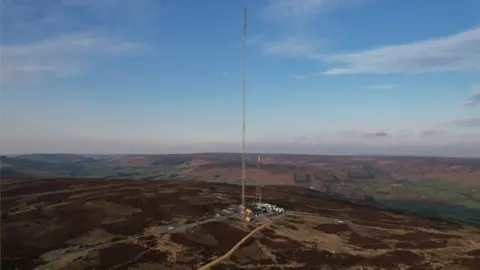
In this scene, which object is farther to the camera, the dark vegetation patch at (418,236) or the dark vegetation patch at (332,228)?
the dark vegetation patch at (332,228)

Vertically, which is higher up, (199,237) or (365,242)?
(199,237)

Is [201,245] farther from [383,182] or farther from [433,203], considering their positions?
[383,182]

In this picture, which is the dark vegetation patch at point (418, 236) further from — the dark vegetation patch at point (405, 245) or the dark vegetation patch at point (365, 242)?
the dark vegetation patch at point (365, 242)

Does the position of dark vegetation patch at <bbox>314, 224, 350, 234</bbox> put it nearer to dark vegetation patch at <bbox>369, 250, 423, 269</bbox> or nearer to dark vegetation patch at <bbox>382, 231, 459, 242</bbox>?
dark vegetation patch at <bbox>382, 231, 459, 242</bbox>

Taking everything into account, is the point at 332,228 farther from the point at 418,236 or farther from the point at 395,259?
the point at 395,259

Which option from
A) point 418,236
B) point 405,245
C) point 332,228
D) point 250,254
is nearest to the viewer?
point 250,254

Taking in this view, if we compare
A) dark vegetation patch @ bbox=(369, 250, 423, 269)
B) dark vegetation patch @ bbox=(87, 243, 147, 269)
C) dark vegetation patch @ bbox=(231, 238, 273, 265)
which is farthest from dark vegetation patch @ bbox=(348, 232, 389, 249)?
dark vegetation patch @ bbox=(87, 243, 147, 269)

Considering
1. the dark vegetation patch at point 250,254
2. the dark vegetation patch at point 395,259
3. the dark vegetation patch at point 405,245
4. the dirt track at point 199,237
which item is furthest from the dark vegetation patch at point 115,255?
the dark vegetation patch at point 405,245

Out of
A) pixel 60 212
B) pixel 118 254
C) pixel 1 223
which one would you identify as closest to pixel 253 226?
pixel 118 254

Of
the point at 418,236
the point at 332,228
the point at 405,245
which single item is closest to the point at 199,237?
the point at 332,228
